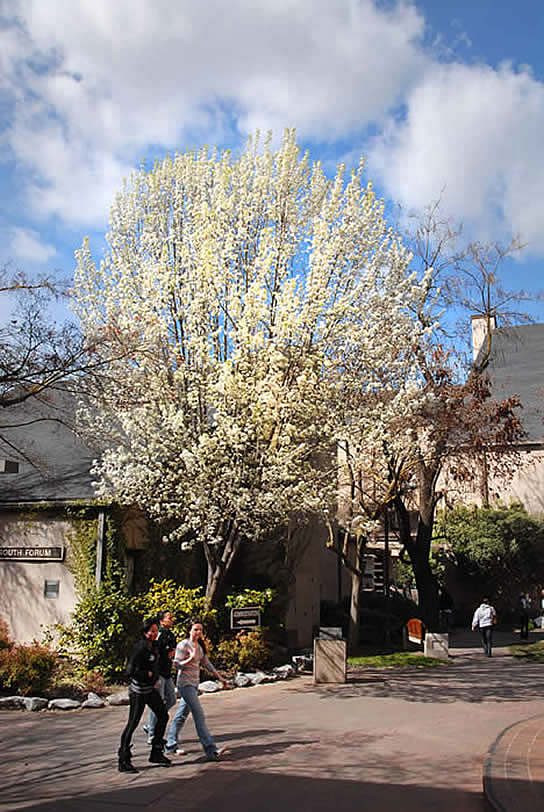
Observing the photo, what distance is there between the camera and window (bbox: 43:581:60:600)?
16328 millimetres

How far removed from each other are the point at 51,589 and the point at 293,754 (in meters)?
8.82

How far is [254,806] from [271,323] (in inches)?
397

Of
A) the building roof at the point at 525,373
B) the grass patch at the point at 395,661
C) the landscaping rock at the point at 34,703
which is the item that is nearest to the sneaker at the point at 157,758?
the landscaping rock at the point at 34,703

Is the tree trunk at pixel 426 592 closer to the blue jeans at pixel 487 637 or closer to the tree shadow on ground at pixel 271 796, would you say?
the blue jeans at pixel 487 637

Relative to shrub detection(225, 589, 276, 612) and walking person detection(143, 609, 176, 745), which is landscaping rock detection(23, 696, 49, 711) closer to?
walking person detection(143, 609, 176, 745)

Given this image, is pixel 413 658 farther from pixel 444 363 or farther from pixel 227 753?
pixel 227 753

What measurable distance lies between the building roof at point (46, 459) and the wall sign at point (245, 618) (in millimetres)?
4001

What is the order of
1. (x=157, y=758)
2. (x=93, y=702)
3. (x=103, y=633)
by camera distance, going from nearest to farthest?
(x=157, y=758)
(x=93, y=702)
(x=103, y=633)

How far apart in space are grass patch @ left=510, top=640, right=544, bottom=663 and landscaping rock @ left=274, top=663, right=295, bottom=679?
7202 mm

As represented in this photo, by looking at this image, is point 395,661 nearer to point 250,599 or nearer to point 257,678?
point 250,599

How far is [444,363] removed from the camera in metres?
20.3

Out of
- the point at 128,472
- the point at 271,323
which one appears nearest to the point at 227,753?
the point at 128,472

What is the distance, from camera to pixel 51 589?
16359 millimetres

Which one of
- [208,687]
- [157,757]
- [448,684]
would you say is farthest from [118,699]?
[448,684]
